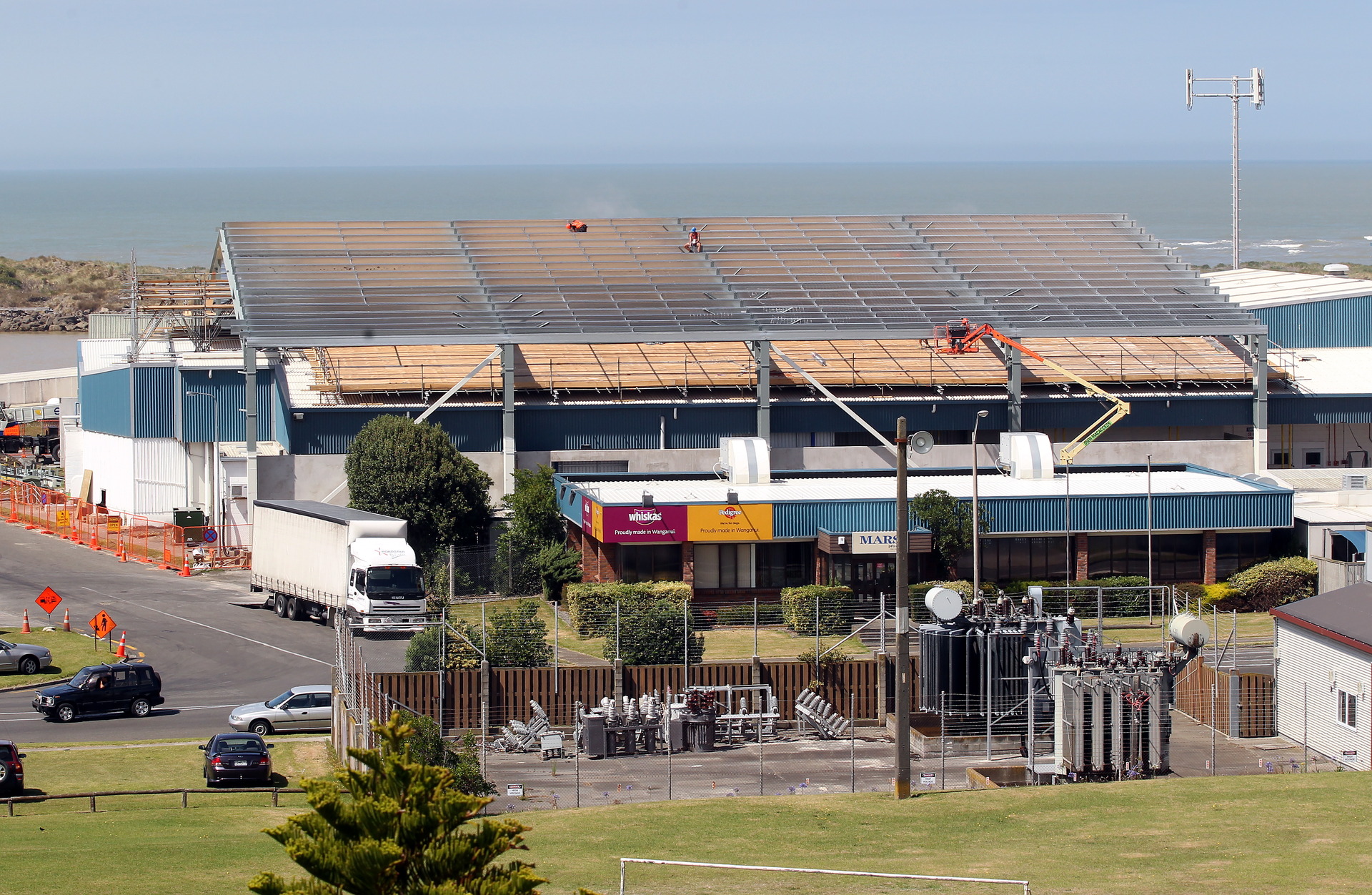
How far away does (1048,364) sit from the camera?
224 feet

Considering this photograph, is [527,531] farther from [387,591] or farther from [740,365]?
[740,365]

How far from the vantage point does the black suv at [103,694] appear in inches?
1619

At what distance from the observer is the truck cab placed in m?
48.5

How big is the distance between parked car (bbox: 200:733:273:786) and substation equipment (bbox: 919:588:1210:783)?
14101 millimetres

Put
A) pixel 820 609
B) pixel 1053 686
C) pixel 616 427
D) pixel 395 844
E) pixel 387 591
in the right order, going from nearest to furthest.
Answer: pixel 395 844 < pixel 1053 686 < pixel 387 591 < pixel 820 609 < pixel 616 427

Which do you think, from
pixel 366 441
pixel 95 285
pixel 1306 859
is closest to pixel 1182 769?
pixel 1306 859

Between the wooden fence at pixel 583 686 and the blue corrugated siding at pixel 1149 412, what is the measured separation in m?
29.1

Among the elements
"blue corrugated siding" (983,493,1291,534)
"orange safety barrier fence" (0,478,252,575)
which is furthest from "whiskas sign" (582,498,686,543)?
"orange safety barrier fence" (0,478,252,575)

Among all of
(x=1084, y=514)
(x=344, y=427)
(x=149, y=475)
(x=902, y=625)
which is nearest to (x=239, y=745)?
(x=902, y=625)

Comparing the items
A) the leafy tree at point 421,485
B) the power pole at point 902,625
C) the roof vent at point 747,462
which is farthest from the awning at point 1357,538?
the power pole at point 902,625

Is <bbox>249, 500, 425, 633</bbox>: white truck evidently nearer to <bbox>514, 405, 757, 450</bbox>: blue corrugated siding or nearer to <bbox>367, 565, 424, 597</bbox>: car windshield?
<bbox>367, 565, 424, 597</bbox>: car windshield

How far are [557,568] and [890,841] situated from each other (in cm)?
3053

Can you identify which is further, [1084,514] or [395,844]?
[1084,514]

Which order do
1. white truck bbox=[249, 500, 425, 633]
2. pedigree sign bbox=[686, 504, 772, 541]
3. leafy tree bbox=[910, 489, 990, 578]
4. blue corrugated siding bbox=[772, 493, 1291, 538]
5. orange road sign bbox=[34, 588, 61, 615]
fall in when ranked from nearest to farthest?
orange road sign bbox=[34, 588, 61, 615]
white truck bbox=[249, 500, 425, 633]
leafy tree bbox=[910, 489, 990, 578]
pedigree sign bbox=[686, 504, 772, 541]
blue corrugated siding bbox=[772, 493, 1291, 538]
